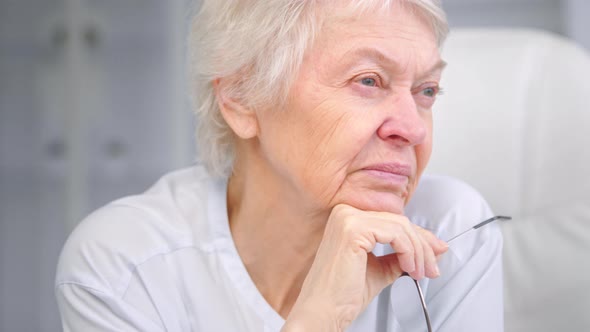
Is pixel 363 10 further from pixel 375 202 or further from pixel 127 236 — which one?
pixel 127 236

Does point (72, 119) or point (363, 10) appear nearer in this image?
point (363, 10)

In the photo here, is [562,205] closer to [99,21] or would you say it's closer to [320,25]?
[320,25]

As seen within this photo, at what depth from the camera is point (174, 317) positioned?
131cm

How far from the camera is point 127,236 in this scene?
134cm

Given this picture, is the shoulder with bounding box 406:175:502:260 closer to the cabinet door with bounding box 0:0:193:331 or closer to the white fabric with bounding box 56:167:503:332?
→ the white fabric with bounding box 56:167:503:332

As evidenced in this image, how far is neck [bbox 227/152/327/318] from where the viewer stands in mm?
1351

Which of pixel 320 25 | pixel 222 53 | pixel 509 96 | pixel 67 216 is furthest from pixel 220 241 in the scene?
pixel 67 216

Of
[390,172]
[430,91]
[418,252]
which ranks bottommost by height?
[418,252]

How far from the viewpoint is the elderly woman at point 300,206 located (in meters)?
1.18

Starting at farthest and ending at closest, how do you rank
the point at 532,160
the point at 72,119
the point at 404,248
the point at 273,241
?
the point at 72,119 < the point at 532,160 < the point at 273,241 < the point at 404,248

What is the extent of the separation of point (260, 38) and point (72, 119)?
1.98 m

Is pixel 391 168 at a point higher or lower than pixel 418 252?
higher

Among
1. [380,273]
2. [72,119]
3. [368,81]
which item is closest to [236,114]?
[368,81]

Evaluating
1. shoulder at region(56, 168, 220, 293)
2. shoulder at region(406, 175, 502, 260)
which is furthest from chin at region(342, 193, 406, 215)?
shoulder at region(56, 168, 220, 293)
